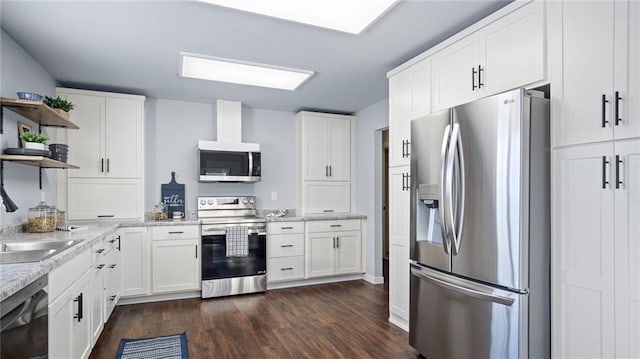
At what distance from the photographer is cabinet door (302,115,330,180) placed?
4961 mm

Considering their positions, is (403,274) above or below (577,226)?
below

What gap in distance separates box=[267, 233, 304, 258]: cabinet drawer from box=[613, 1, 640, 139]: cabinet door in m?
3.54

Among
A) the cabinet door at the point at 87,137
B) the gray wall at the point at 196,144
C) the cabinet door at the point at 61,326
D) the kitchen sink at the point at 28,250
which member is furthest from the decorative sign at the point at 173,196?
the cabinet door at the point at 61,326

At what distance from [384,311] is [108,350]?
2.49 m

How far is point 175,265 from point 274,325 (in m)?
1.45

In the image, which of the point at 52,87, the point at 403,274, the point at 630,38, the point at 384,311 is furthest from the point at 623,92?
the point at 52,87

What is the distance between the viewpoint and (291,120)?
5.26m

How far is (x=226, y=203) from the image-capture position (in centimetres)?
476

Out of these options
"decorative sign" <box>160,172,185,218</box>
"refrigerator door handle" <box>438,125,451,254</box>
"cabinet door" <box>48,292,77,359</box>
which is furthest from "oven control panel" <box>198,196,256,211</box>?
"refrigerator door handle" <box>438,125,451,254</box>

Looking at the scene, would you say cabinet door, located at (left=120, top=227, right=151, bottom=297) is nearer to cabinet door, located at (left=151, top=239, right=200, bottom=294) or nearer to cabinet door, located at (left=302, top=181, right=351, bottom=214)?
cabinet door, located at (left=151, top=239, right=200, bottom=294)

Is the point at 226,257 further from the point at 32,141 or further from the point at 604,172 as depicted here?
the point at 604,172

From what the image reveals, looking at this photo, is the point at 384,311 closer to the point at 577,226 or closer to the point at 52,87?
the point at 577,226

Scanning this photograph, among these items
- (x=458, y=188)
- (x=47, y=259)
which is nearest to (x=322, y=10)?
(x=458, y=188)

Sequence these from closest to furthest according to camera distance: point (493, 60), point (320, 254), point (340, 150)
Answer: point (493, 60) → point (320, 254) → point (340, 150)
